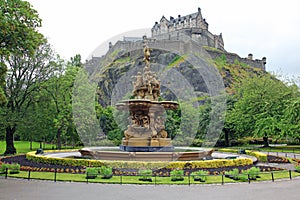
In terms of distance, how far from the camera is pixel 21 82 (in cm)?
3369

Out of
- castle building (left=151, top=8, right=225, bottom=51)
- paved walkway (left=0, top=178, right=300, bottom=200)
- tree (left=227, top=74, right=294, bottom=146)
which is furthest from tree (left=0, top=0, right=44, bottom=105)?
castle building (left=151, top=8, right=225, bottom=51)

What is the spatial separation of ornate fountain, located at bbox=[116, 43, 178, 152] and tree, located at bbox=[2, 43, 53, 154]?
14701 mm

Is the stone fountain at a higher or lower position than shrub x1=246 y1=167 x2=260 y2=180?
higher

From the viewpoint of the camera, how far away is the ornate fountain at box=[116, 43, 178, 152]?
22.1 meters

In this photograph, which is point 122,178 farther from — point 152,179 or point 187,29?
point 187,29

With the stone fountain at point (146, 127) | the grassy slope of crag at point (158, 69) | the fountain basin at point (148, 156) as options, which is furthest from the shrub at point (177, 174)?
the grassy slope of crag at point (158, 69)

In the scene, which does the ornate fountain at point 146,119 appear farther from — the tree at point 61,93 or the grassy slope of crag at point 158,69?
the grassy slope of crag at point 158,69

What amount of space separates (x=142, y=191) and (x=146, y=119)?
1194 cm

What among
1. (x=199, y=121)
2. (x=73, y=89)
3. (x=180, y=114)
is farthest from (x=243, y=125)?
(x=73, y=89)

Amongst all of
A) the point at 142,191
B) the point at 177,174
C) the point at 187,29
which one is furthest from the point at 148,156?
the point at 187,29

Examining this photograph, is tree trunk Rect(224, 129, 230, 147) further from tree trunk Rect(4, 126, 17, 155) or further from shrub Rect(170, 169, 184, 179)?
shrub Rect(170, 169, 184, 179)

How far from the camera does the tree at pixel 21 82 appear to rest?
32.3 m

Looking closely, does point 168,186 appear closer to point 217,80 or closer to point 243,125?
point 243,125

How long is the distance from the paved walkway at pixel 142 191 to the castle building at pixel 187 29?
92661 mm
